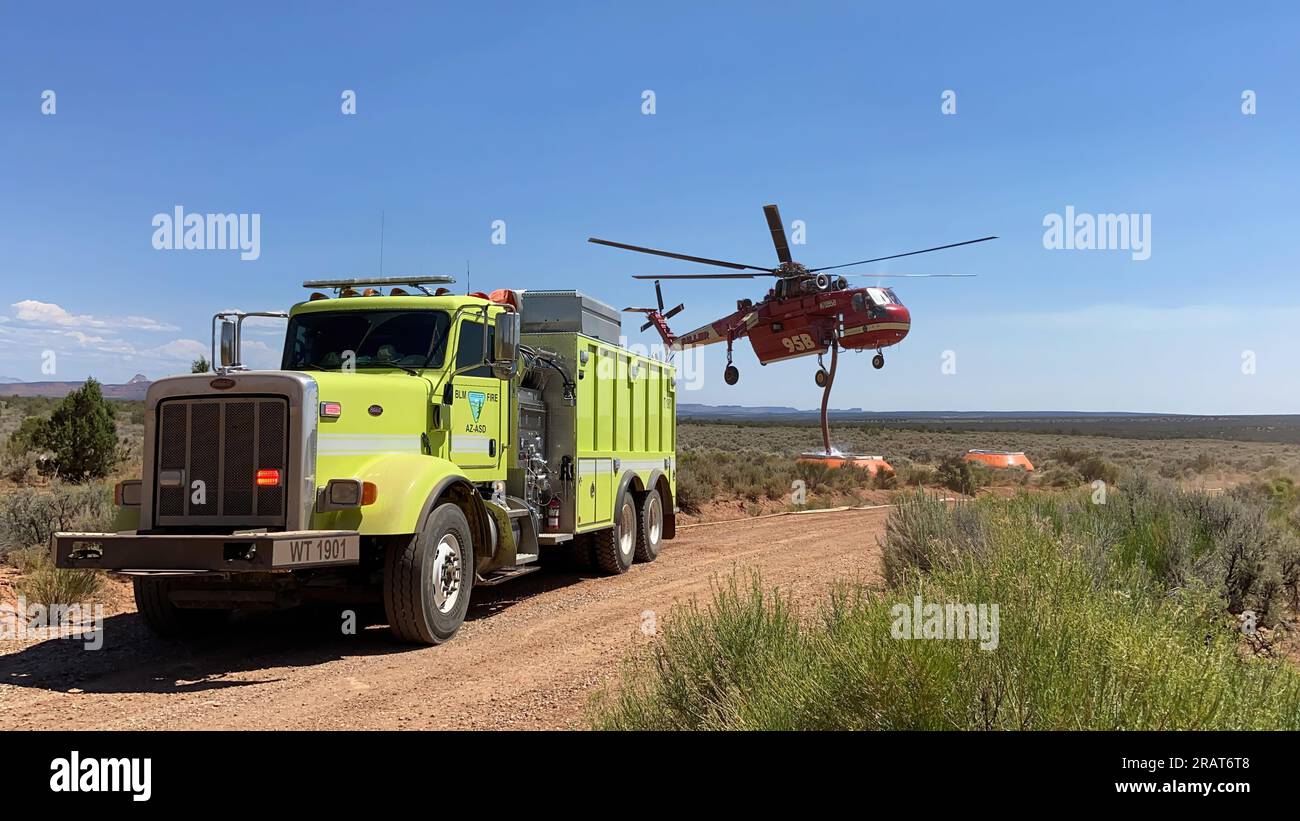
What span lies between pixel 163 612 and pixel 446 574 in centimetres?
255

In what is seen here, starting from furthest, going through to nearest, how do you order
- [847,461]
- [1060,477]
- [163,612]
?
[1060,477], [847,461], [163,612]

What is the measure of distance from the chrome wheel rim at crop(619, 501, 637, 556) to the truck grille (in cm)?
643

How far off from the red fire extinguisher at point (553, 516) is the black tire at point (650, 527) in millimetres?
3357

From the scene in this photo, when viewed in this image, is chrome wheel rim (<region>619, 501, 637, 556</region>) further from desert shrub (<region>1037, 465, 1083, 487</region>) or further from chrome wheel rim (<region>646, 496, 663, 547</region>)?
desert shrub (<region>1037, 465, 1083, 487</region>)

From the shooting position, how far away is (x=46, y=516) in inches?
503

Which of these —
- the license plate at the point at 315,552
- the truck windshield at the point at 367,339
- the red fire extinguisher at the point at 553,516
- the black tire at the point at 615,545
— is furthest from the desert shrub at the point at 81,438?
the license plate at the point at 315,552

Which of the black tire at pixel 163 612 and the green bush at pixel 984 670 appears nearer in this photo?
the green bush at pixel 984 670

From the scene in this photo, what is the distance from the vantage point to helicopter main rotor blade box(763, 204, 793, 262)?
27.1 metres

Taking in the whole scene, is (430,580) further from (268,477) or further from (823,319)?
(823,319)

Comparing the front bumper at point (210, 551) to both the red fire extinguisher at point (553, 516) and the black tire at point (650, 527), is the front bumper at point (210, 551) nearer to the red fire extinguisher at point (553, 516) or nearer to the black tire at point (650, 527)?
the red fire extinguisher at point (553, 516)

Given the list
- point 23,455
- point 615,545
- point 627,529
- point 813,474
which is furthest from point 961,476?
point 23,455

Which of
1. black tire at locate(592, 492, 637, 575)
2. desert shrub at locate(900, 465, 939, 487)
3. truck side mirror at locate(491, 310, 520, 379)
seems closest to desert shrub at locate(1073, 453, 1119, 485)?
desert shrub at locate(900, 465, 939, 487)

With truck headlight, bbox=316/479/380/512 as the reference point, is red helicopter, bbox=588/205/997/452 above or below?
above

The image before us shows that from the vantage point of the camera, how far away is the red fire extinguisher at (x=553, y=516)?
11.9m
